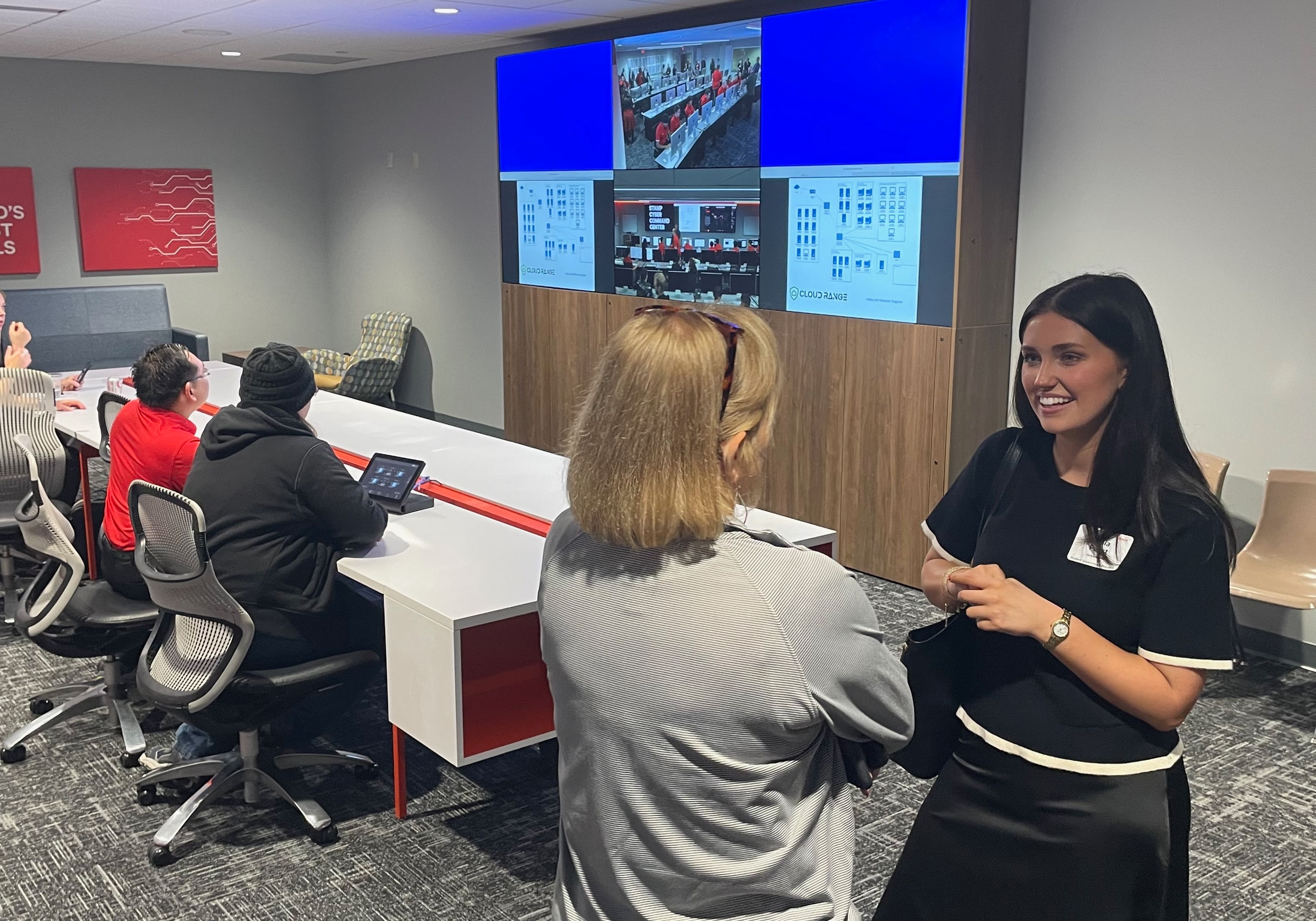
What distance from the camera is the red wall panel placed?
8.27 meters

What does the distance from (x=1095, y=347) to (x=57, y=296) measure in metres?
8.51

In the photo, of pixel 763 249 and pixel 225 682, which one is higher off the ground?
pixel 763 249

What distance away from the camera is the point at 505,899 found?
107 inches

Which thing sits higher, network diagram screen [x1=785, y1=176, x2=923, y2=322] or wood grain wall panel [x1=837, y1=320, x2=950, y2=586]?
network diagram screen [x1=785, y1=176, x2=923, y2=322]

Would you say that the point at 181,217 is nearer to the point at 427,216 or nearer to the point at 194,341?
the point at 194,341

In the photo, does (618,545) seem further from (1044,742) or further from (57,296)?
(57,296)

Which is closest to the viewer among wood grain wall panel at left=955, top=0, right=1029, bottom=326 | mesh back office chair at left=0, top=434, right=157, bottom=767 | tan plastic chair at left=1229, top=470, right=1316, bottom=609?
mesh back office chair at left=0, top=434, right=157, bottom=767

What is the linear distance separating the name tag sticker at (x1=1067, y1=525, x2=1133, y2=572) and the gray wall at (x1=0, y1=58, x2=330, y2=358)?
8384 mm

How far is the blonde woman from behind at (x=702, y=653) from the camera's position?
1.14 meters

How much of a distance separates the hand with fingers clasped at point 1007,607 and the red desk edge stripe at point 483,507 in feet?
5.90

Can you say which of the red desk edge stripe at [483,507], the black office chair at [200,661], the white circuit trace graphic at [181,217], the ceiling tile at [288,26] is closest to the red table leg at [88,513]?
the red desk edge stripe at [483,507]

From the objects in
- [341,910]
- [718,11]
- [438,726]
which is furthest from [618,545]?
[718,11]

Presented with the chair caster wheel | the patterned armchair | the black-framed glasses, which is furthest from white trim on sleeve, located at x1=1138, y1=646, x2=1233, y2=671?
the patterned armchair

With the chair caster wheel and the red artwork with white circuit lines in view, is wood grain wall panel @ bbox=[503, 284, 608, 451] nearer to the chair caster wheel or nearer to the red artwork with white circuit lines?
the red artwork with white circuit lines
